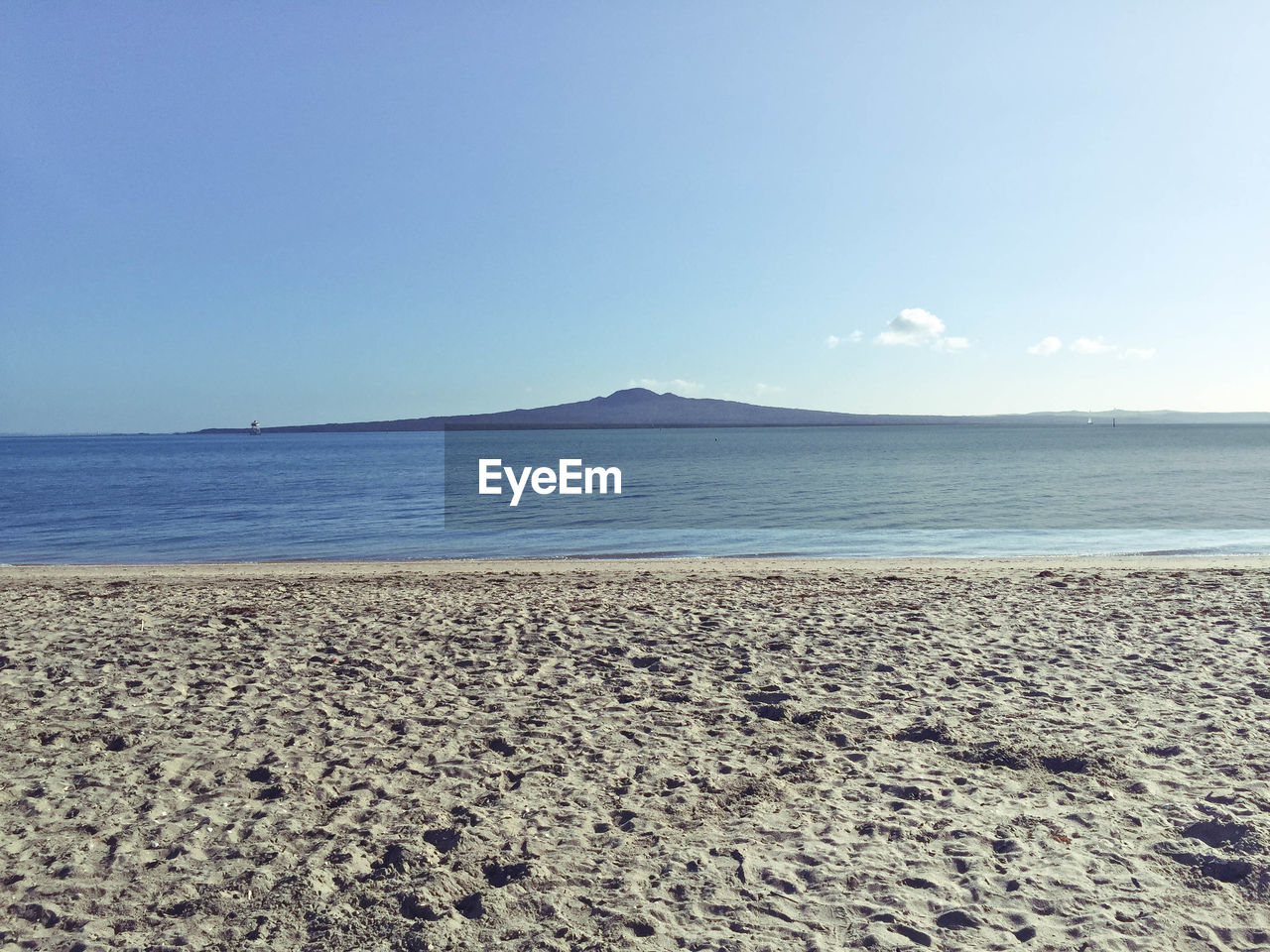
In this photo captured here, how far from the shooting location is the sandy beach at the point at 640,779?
441 centimetres

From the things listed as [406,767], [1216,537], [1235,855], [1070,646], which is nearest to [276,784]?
[406,767]

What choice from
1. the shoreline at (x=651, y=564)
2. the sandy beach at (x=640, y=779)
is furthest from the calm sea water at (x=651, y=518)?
the sandy beach at (x=640, y=779)

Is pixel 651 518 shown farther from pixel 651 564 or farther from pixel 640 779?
pixel 640 779

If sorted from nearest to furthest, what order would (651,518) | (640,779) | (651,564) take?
(640,779)
(651,564)
(651,518)

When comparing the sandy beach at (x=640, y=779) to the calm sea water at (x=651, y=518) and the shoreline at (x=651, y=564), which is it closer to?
the shoreline at (x=651, y=564)

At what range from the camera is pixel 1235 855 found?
4809mm

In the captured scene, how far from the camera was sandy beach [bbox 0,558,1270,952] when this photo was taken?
441 cm

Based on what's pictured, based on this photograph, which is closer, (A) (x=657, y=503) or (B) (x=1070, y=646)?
(B) (x=1070, y=646)

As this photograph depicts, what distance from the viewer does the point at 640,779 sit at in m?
6.09

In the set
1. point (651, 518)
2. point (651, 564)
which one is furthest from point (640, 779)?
point (651, 518)

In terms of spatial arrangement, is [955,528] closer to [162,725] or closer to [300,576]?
[300,576]

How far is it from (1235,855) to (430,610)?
935cm

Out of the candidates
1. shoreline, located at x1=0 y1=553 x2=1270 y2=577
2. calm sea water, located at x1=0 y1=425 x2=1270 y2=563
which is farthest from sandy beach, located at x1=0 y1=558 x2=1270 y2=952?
calm sea water, located at x1=0 y1=425 x2=1270 y2=563

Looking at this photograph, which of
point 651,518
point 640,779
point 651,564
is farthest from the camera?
point 651,518
